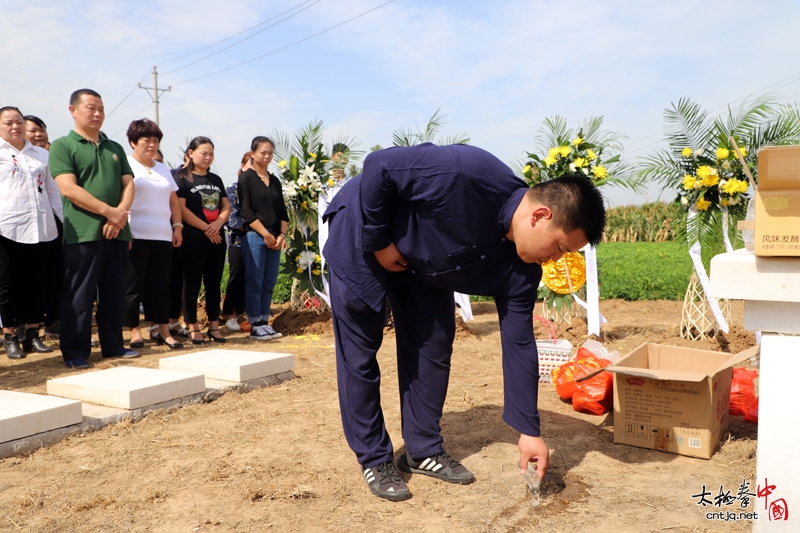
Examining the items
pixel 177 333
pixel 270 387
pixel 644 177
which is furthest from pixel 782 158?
pixel 177 333

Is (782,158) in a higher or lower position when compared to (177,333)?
higher

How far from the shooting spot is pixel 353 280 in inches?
114

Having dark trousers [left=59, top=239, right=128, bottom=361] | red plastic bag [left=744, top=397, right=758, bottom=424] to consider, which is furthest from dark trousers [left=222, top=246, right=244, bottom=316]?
red plastic bag [left=744, top=397, right=758, bottom=424]

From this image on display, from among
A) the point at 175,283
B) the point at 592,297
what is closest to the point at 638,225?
the point at 592,297

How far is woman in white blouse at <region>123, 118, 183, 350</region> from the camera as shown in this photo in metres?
6.12

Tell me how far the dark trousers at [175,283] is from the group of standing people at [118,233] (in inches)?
0.5

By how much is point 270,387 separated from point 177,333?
2755 millimetres

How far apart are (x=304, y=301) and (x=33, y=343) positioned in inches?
129

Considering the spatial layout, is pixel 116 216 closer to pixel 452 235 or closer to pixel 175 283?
pixel 175 283

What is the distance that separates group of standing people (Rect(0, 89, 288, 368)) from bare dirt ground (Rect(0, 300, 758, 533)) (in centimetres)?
197

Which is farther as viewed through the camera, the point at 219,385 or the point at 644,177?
the point at 644,177

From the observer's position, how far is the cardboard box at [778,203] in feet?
7.84

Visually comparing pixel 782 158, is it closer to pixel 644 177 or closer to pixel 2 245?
pixel 644 177

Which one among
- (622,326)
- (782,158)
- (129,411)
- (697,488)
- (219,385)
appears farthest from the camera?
(622,326)
